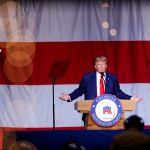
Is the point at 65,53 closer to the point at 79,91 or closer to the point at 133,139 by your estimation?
the point at 79,91

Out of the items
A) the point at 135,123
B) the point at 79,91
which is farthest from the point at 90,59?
the point at 135,123

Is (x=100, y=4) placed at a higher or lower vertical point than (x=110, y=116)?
higher

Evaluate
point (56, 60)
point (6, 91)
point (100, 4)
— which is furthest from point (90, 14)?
point (6, 91)


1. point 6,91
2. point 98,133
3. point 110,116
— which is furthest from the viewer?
point 6,91

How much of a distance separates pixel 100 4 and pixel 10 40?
1450mm

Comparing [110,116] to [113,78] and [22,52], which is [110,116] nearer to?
[113,78]

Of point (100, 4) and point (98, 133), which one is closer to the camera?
point (98, 133)

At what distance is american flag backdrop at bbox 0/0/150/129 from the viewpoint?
750 cm

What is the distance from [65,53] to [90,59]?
388mm

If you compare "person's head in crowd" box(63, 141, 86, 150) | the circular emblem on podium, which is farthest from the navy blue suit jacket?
"person's head in crowd" box(63, 141, 86, 150)

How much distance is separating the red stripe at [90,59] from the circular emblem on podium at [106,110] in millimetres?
2462

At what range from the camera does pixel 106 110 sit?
5023mm

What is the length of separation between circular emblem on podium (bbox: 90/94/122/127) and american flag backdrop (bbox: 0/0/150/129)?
2427mm

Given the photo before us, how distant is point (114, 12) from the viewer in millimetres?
7562
